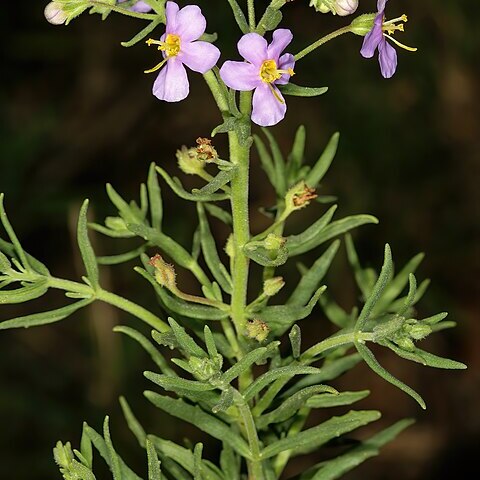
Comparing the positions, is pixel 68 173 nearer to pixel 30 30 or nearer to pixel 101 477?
pixel 30 30

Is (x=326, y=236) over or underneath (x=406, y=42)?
underneath

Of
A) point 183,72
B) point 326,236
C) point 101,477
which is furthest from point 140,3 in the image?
point 101,477

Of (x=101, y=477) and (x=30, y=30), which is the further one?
(x=30, y=30)

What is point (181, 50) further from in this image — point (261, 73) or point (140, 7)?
point (140, 7)

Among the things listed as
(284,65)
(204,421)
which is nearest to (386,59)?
(284,65)

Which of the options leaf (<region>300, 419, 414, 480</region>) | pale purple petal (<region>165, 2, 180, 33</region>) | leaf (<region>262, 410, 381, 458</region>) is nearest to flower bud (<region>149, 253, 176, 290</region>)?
leaf (<region>262, 410, 381, 458</region>)

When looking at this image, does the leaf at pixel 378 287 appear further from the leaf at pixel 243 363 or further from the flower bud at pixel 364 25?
the flower bud at pixel 364 25

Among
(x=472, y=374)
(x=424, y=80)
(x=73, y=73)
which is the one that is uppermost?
(x=73, y=73)

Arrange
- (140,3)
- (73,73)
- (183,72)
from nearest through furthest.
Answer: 1. (183,72)
2. (140,3)
3. (73,73)
